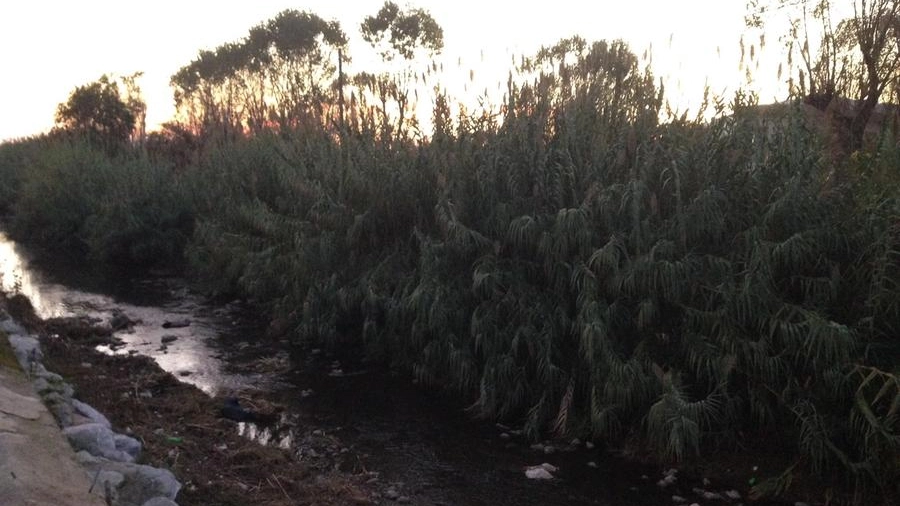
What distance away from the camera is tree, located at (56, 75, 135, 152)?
129ft

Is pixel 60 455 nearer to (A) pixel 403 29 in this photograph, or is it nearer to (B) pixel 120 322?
(B) pixel 120 322

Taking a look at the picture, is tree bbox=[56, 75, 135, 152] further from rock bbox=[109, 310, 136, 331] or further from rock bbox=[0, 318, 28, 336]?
rock bbox=[0, 318, 28, 336]

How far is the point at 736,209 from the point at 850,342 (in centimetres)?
176

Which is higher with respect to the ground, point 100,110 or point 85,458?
point 100,110

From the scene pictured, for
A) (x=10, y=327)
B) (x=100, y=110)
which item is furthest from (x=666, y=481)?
(x=100, y=110)

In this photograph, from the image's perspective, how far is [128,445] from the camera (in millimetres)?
5828

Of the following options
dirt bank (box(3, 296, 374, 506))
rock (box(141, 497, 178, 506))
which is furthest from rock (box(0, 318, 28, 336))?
rock (box(141, 497, 178, 506))

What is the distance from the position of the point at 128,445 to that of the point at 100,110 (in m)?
39.1

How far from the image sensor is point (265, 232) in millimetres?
13195

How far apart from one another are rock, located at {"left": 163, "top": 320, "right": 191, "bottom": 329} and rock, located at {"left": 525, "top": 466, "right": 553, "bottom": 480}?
818cm

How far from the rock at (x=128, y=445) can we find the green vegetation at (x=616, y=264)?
139 inches

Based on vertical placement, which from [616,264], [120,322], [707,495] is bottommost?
[707,495]

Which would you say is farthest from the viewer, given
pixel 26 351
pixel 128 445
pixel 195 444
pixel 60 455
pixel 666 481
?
pixel 26 351

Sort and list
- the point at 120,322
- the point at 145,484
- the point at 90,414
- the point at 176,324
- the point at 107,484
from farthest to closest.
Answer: the point at 176,324
the point at 120,322
the point at 90,414
the point at 145,484
the point at 107,484
